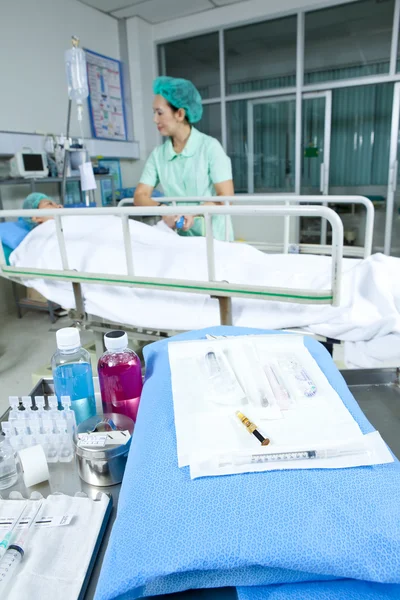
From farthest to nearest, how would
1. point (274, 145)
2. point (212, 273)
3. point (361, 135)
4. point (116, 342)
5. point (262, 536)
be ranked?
point (274, 145) < point (361, 135) < point (212, 273) < point (116, 342) < point (262, 536)

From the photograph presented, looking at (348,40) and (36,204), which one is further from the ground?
(348,40)

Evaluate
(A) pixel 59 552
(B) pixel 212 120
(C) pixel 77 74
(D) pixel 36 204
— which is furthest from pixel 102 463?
(B) pixel 212 120

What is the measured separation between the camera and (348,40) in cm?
470

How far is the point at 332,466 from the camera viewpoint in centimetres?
51

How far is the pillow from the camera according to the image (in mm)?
2355

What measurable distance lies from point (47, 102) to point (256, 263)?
349 centimetres

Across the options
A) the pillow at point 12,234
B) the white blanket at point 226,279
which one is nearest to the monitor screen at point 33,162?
the pillow at point 12,234

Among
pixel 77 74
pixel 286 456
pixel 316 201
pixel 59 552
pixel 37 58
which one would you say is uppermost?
pixel 37 58

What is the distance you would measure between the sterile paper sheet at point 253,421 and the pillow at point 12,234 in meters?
1.92

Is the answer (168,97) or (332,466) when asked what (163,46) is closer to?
(168,97)

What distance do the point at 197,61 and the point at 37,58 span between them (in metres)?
2.21

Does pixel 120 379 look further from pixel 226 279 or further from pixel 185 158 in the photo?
pixel 185 158

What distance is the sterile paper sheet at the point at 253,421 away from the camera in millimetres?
517

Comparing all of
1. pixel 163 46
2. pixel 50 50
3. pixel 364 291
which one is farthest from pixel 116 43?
pixel 364 291
